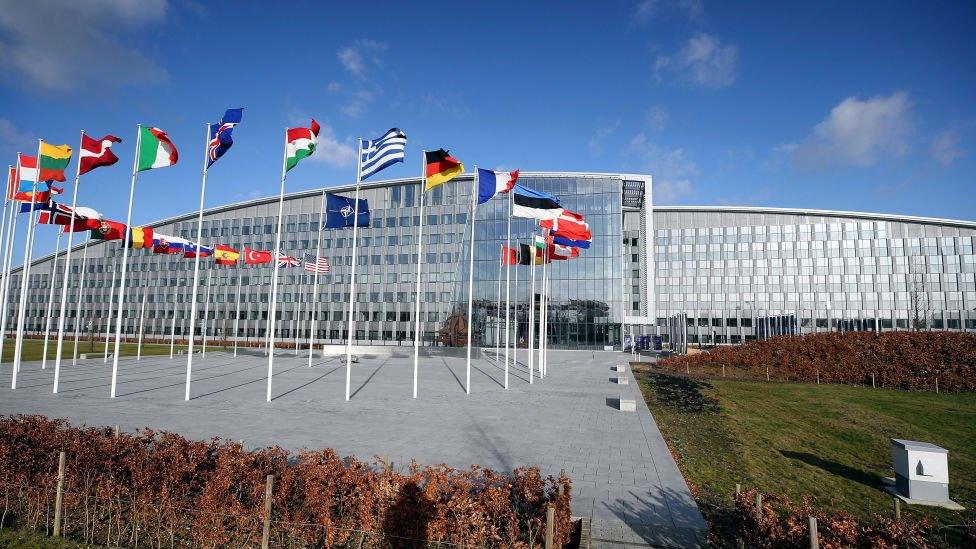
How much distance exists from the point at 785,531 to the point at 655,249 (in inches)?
3462

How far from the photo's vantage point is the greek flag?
20.6 m

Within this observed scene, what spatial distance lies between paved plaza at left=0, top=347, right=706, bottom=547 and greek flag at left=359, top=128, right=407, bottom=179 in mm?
10029

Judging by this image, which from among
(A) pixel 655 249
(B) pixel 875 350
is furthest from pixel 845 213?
(B) pixel 875 350

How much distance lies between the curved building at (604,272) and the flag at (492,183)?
47674 millimetres

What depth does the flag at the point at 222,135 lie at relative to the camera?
64.7 ft

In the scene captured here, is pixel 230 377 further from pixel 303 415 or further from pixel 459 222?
pixel 459 222

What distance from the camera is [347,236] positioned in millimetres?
82312

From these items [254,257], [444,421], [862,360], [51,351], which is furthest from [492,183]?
[51,351]

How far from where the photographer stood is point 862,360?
32.1 meters

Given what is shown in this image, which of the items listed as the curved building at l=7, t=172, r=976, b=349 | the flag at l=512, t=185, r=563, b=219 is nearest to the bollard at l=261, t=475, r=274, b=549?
the flag at l=512, t=185, r=563, b=219

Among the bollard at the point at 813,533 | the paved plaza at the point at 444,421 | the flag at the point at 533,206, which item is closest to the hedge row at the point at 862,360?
the paved plaza at the point at 444,421

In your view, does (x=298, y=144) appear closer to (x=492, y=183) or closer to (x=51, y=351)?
(x=492, y=183)

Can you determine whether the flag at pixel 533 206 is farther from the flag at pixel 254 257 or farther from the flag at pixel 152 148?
the flag at pixel 254 257

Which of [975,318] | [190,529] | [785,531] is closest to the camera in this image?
[785,531]
